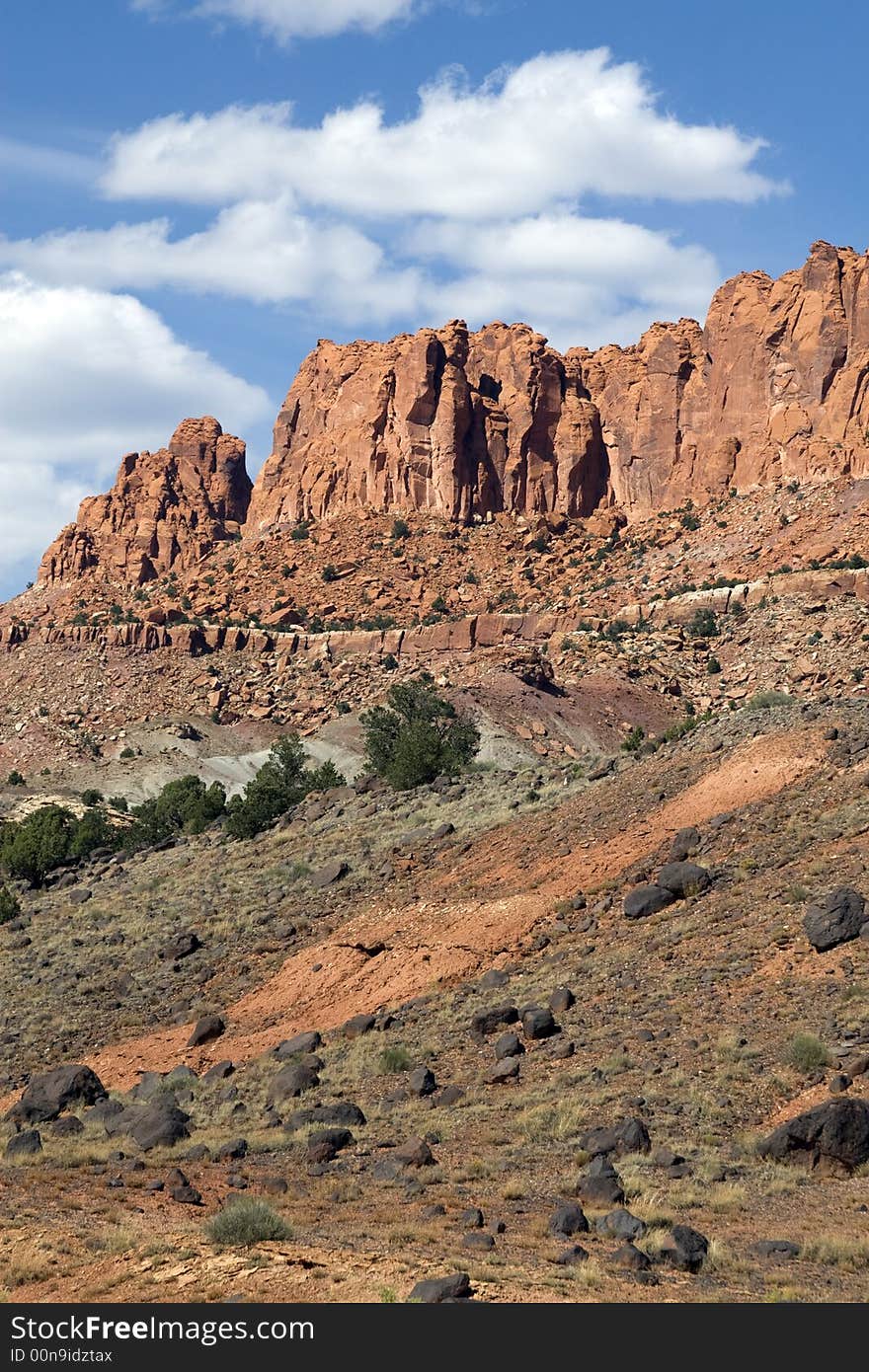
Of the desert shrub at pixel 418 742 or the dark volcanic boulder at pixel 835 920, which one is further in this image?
the desert shrub at pixel 418 742

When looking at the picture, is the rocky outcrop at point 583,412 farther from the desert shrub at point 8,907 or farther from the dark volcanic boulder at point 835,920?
the dark volcanic boulder at point 835,920

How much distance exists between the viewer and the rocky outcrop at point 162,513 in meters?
166

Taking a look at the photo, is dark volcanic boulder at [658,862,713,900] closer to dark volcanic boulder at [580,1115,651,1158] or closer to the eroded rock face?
dark volcanic boulder at [580,1115,651,1158]

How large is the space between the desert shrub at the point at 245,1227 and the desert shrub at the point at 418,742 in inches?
1370

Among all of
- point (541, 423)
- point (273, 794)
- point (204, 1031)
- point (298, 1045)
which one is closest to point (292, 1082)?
point (298, 1045)

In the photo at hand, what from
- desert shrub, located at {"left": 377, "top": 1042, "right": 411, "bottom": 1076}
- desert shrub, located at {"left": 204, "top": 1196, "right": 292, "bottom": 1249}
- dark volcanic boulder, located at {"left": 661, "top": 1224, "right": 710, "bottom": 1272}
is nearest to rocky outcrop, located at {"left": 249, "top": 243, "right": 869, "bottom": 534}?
Result: desert shrub, located at {"left": 377, "top": 1042, "right": 411, "bottom": 1076}

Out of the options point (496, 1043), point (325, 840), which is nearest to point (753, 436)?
point (325, 840)

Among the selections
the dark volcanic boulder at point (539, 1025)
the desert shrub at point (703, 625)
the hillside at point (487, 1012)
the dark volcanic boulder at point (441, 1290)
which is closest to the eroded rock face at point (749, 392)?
the desert shrub at point (703, 625)

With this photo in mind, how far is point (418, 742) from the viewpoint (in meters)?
57.0

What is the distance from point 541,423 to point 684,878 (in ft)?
451

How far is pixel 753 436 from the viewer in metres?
143

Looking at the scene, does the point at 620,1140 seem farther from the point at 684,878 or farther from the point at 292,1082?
the point at 684,878

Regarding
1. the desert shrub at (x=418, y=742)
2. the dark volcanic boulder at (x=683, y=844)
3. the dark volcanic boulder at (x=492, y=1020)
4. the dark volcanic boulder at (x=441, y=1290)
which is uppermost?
the desert shrub at (x=418, y=742)

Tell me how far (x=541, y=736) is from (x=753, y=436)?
6389 cm
